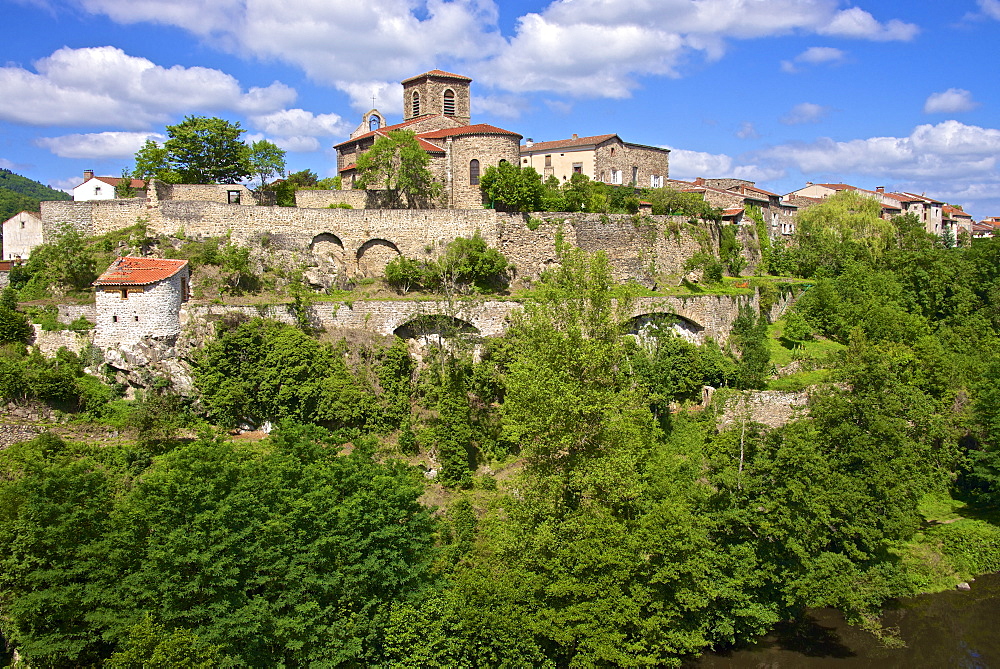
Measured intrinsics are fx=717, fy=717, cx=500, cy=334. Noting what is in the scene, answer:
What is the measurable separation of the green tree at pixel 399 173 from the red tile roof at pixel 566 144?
617 inches

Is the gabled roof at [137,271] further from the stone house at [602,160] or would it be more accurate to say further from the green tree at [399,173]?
the stone house at [602,160]

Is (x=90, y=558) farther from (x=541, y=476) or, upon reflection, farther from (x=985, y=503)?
(x=985, y=503)

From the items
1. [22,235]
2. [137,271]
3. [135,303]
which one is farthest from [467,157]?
[22,235]

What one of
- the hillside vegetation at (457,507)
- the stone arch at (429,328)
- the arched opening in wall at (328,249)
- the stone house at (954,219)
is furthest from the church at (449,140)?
the stone house at (954,219)

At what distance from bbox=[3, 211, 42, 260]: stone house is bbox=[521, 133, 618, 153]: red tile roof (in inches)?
1261

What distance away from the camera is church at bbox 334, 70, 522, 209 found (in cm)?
3941

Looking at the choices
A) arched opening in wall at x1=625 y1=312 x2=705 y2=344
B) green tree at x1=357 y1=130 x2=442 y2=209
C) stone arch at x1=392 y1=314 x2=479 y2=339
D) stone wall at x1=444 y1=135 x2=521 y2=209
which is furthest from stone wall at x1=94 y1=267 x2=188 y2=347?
arched opening in wall at x1=625 y1=312 x2=705 y2=344

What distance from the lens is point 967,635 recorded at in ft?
71.2

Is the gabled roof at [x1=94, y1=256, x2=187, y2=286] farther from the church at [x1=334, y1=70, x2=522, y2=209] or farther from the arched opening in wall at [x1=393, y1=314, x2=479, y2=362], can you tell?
the church at [x1=334, y1=70, x2=522, y2=209]

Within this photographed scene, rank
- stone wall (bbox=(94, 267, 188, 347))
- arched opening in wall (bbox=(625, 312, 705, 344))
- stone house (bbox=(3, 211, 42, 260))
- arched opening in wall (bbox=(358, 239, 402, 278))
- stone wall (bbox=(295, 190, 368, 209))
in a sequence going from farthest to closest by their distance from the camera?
stone wall (bbox=(295, 190, 368, 209)) < arched opening in wall (bbox=(358, 239, 402, 278)) < arched opening in wall (bbox=(625, 312, 705, 344)) < stone house (bbox=(3, 211, 42, 260)) < stone wall (bbox=(94, 267, 188, 347))

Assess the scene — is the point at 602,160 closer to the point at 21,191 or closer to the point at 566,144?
the point at 566,144

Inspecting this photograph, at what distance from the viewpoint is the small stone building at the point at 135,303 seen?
25719 millimetres

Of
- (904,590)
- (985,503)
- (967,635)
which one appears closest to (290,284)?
(904,590)

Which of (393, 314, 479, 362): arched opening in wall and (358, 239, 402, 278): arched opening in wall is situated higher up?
(358, 239, 402, 278): arched opening in wall
